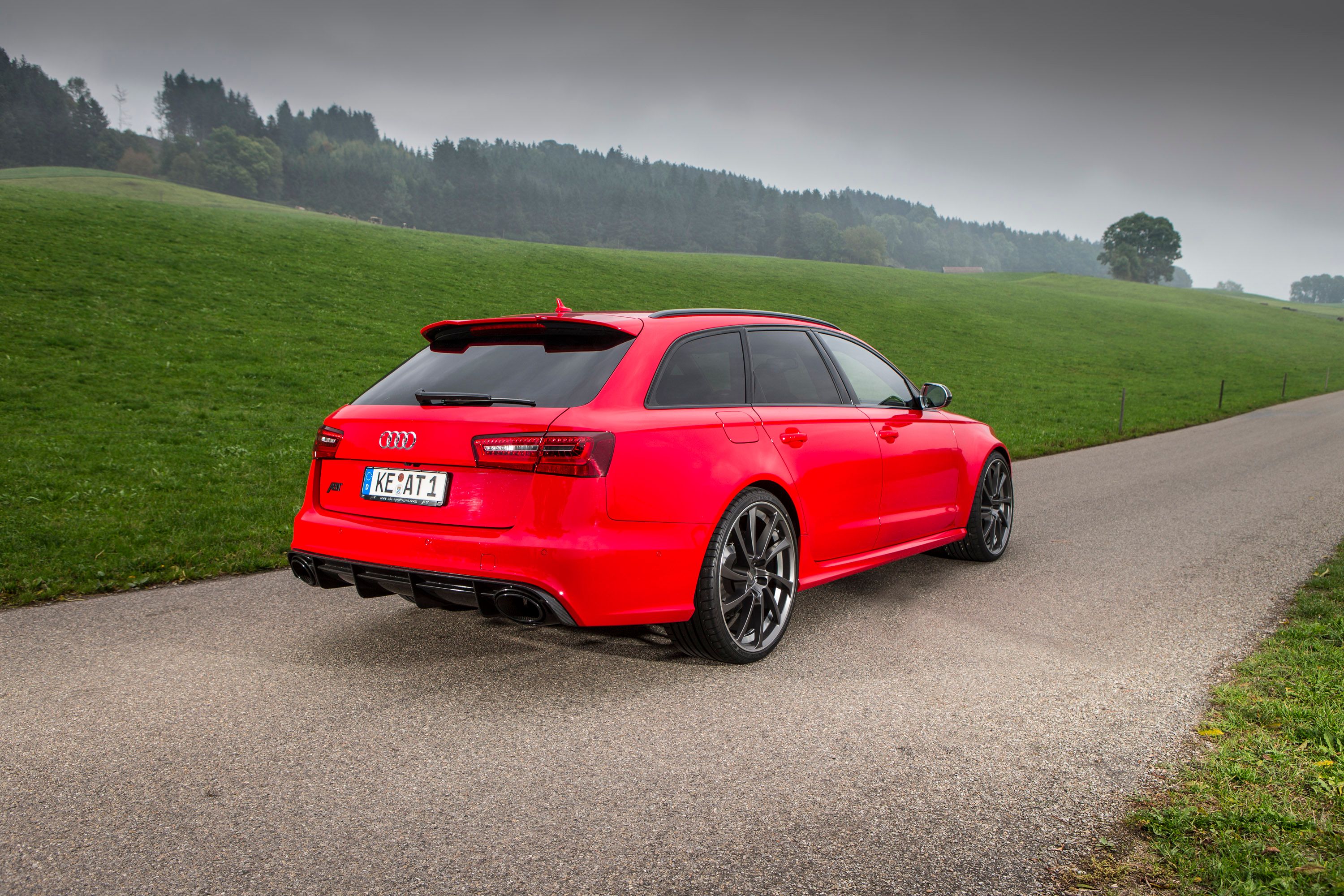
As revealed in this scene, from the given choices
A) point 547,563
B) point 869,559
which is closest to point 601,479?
point 547,563

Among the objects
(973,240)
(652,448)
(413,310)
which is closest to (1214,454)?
(652,448)

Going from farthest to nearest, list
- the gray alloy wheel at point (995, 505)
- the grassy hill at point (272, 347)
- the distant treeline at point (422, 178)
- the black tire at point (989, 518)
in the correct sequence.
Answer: the distant treeline at point (422, 178)
the grassy hill at point (272, 347)
the gray alloy wheel at point (995, 505)
the black tire at point (989, 518)

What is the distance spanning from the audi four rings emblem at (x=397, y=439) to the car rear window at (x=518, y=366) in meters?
0.18

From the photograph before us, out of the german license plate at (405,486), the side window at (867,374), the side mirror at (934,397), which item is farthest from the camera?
the side mirror at (934,397)

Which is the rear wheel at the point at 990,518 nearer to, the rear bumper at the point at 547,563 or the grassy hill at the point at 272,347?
the rear bumper at the point at 547,563

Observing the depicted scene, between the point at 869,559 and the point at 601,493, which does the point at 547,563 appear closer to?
the point at 601,493

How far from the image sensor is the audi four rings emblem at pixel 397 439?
4.07 m

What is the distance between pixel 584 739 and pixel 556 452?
1.14m

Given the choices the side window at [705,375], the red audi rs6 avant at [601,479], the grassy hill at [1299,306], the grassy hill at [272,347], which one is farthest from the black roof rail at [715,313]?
the grassy hill at [1299,306]

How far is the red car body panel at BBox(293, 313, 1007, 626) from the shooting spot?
3740mm

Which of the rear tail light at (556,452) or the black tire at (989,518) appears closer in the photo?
the rear tail light at (556,452)

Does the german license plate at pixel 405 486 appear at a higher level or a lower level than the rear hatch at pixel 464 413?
lower

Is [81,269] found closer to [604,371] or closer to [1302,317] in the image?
[604,371]

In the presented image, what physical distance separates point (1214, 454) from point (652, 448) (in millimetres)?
13135
